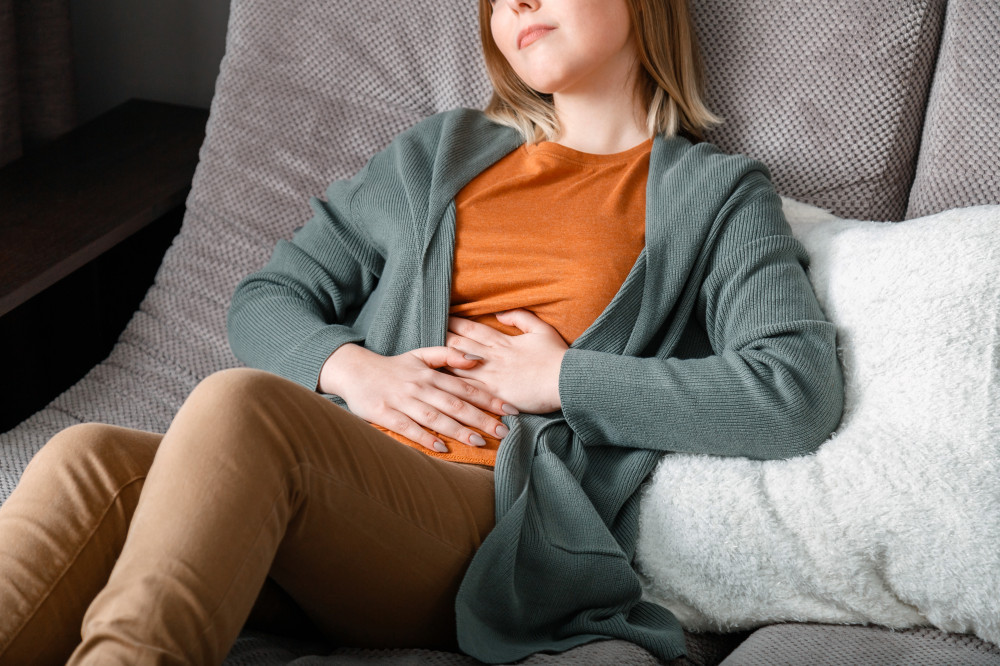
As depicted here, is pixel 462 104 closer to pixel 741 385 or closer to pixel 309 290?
pixel 309 290

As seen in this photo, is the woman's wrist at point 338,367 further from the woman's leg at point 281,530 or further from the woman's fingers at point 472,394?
the woman's leg at point 281,530

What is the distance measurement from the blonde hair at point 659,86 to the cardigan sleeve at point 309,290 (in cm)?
25

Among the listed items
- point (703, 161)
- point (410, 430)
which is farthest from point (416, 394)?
point (703, 161)

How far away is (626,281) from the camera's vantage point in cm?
111

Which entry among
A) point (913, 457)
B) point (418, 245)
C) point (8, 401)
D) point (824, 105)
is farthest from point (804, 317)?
point (8, 401)

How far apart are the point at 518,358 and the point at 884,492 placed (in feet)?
1.43

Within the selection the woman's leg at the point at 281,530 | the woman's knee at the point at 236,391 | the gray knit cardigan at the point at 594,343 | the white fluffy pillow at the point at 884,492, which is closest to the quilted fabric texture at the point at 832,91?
the gray knit cardigan at the point at 594,343

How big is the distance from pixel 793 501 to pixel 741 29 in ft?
2.37

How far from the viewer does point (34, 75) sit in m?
1.90

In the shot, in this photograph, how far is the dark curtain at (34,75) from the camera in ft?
5.86

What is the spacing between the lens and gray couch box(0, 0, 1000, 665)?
1023 millimetres

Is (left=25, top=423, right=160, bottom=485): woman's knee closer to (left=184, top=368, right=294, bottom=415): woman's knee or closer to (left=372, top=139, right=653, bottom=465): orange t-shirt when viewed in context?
(left=184, top=368, right=294, bottom=415): woman's knee

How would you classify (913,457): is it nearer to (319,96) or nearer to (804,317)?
(804,317)

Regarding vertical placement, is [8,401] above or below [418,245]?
below
